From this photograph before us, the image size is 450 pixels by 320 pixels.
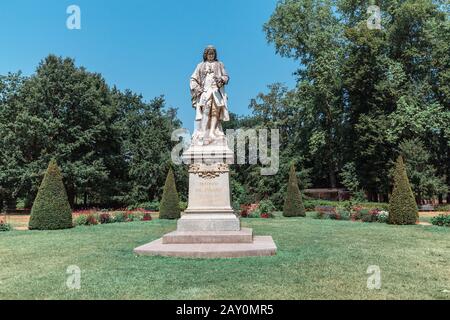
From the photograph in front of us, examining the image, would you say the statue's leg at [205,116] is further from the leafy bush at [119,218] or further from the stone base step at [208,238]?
the leafy bush at [119,218]

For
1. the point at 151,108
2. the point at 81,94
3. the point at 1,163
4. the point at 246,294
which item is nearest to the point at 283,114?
the point at 151,108

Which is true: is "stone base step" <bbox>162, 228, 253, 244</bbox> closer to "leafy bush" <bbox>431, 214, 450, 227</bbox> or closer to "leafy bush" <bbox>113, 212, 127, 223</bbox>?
"leafy bush" <bbox>431, 214, 450, 227</bbox>

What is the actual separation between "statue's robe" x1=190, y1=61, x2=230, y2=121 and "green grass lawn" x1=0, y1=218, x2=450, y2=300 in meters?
4.78

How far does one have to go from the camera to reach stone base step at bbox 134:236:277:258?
389 inches

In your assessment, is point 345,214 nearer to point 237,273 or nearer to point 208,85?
point 208,85

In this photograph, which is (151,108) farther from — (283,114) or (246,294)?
(246,294)

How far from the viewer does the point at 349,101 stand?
41.5 meters

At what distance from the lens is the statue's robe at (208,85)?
1334cm

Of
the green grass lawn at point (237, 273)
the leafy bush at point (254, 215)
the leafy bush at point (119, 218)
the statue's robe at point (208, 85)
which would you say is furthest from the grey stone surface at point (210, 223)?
the leafy bush at point (254, 215)

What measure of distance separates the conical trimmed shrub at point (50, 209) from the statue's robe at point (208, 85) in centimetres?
1036

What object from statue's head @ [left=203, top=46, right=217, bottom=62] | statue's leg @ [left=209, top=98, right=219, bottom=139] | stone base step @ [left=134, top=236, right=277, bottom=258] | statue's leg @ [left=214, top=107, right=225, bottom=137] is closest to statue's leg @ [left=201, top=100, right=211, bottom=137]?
statue's leg @ [left=209, top=98, right=219, bottom=139]
